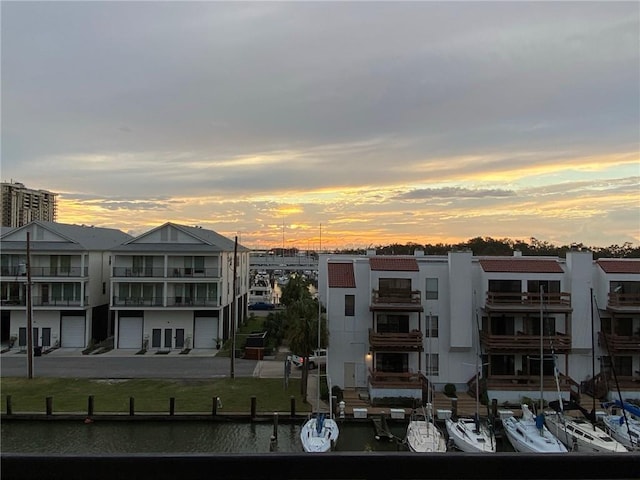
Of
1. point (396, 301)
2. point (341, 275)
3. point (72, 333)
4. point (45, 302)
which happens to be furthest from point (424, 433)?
point (45, 302)

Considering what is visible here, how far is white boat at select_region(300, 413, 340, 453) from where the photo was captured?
13.4 metres

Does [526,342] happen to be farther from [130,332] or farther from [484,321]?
[130,332]

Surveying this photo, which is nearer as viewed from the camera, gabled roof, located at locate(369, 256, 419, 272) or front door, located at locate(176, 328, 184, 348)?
gabled roof, located at locate(369, 256, 419, 272)

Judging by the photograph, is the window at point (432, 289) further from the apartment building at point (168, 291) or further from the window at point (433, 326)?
the apartment building at point (168, 291)

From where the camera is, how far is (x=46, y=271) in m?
28.3

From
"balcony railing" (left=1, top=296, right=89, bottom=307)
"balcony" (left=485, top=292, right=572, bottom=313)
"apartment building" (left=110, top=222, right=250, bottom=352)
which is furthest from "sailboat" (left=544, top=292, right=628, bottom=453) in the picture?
"balcony railing" (left=1, top=296, right=89, bottom=307)

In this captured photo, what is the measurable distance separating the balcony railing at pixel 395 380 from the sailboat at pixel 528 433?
3279 millimetres

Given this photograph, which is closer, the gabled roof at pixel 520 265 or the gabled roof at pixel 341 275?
the gabled roof at pixel 520 265

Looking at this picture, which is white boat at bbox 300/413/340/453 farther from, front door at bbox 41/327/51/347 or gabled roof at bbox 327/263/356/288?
front door at bbox 41/327/51/347

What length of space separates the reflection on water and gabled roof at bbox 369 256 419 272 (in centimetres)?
618

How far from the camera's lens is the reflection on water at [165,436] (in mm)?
14461

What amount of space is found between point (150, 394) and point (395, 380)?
917 cm

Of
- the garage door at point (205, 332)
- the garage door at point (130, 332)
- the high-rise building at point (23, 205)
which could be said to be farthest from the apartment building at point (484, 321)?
the high-rise building at point (23, 205)
